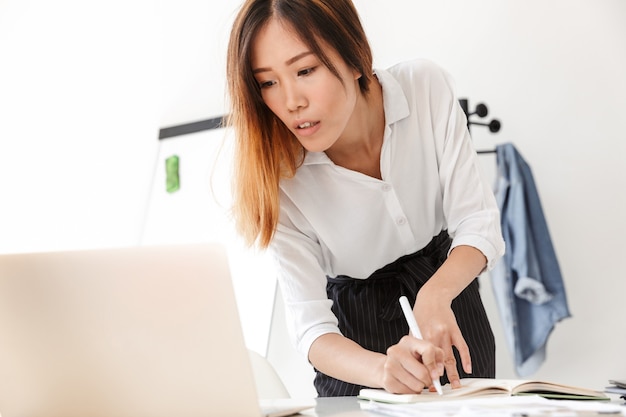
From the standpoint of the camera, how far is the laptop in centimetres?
73

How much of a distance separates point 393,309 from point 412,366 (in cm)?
45

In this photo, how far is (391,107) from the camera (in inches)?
52.3

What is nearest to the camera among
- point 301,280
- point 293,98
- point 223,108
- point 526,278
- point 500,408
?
point 500,408

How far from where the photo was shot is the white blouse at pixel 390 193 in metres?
1.30

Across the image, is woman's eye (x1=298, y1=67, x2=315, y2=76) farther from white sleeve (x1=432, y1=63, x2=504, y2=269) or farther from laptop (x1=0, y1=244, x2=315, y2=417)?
laptop (x1=0, y1=244, x2=315, y2=417)

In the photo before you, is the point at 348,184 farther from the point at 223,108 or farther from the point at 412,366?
the point at 223,108

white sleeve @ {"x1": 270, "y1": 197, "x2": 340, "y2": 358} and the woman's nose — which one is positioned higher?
the woman's nose

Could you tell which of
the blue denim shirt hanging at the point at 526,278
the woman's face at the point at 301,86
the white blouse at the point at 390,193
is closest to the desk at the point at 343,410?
the white blouse at the point at 390,193

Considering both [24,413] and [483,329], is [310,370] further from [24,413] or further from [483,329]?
[24,413]

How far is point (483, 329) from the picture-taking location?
137 cm

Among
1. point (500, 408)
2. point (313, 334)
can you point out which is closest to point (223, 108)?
point (313, 334)

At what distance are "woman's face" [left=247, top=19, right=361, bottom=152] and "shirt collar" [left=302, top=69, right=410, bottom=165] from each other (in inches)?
3.7

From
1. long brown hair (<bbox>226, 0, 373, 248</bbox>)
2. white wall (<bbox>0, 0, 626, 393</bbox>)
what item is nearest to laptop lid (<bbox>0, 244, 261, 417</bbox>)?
long brown hair (<bbox>226, 0, 373, 248</bbox>)

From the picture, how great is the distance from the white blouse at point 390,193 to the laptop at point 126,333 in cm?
50
